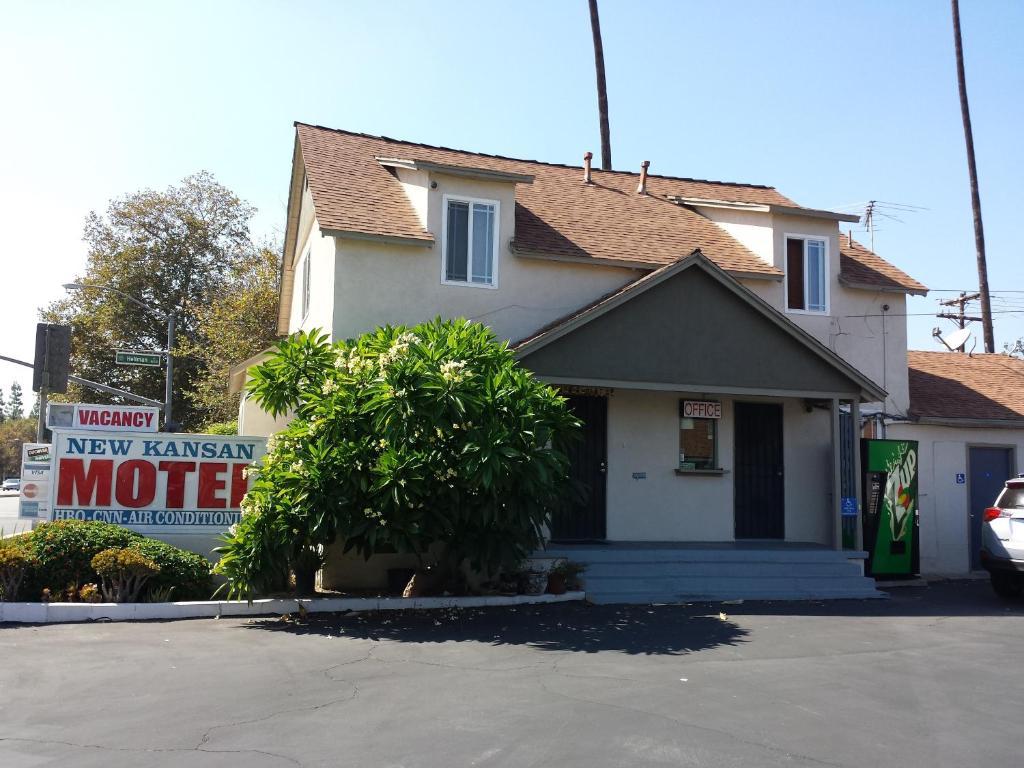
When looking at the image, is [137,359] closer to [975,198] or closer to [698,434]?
[698,434]

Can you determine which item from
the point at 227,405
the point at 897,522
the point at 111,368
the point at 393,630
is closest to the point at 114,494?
the point at 393,630

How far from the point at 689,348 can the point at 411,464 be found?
5.41 metres

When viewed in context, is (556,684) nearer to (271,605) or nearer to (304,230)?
(271,605)

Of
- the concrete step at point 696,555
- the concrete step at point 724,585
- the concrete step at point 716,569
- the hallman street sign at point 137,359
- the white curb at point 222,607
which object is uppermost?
the hallman street sign at point 137,359

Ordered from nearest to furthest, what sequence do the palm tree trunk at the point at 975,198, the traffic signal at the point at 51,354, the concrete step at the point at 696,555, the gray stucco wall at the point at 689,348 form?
the concrete step at the point at 696,555 → the gray stucco wall at the point at 689,348 → the traffic signal at the point at 51,354 → the palm tree trunk at the point at 975,198

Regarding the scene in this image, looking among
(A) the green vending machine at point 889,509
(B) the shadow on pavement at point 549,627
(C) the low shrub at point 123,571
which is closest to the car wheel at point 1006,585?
(A) the green vending machine at point 889,509

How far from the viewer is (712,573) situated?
13.1m

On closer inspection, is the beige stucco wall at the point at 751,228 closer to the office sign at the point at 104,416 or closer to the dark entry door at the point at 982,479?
the dark entry door at the point at 982,479

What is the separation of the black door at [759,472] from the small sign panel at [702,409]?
448 millimetres

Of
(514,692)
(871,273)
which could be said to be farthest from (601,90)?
(514,692)

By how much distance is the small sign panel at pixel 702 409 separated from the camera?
15328mm

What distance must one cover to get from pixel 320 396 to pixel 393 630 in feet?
9.76

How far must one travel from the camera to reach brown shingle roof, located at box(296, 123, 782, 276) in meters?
14.9

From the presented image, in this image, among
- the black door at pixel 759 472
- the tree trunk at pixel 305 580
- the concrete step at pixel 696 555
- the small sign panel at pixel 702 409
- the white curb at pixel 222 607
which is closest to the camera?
the white curb at pixel 222 607
